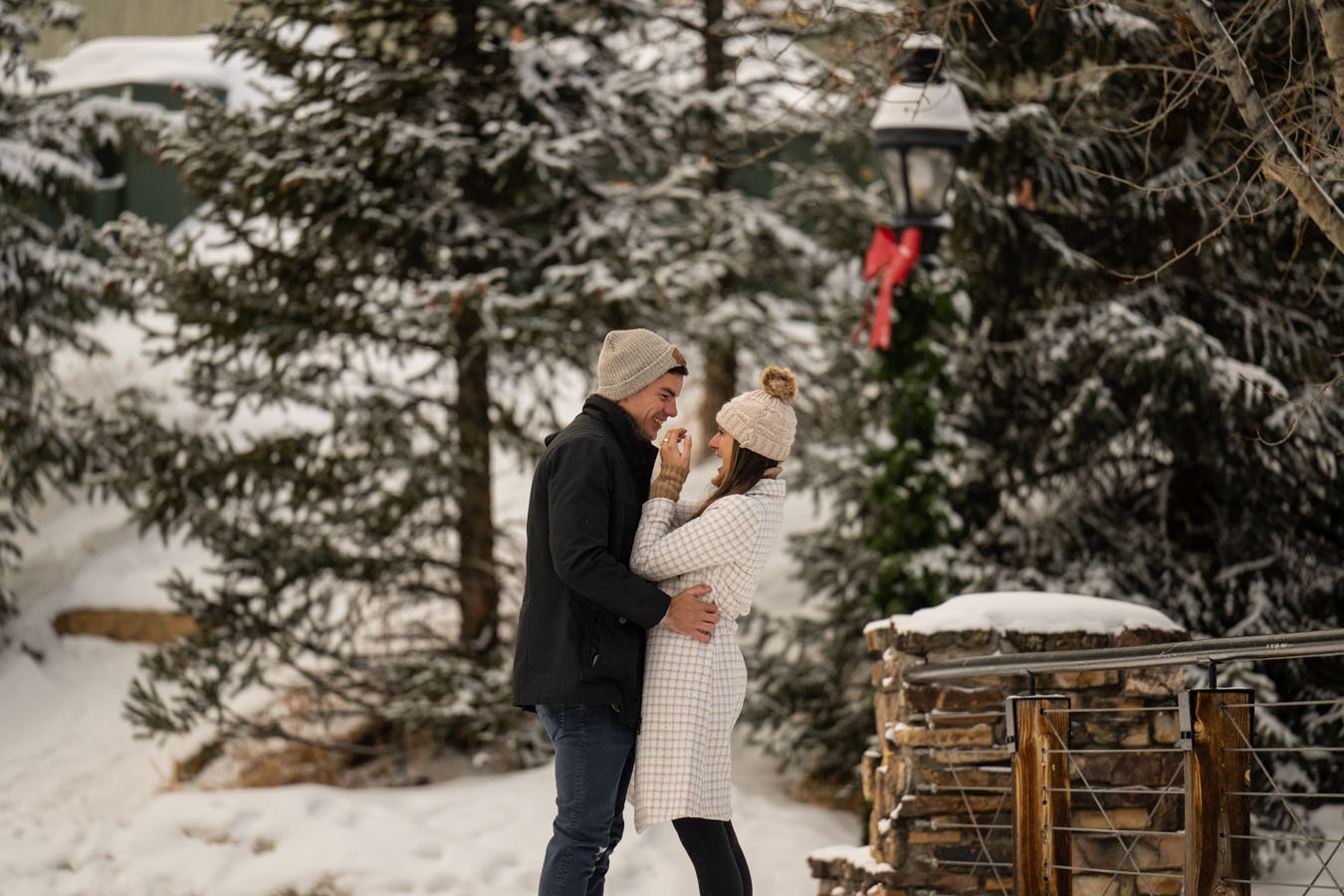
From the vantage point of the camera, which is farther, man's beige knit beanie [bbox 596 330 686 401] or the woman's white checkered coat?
man's beige knit beanie [bbox 596 330 686 401]

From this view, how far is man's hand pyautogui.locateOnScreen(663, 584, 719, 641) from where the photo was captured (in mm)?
3898

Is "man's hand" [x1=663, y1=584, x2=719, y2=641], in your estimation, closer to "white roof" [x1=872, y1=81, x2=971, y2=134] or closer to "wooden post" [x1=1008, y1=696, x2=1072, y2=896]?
"wooden post" [x1=1008, y1=696, x2=1072, y2=896]

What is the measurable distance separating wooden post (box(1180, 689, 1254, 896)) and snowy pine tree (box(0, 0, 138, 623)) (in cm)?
1018

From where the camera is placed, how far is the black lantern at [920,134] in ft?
21.5

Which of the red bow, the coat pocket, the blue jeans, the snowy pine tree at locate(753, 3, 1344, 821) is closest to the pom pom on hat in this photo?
the coat pocket

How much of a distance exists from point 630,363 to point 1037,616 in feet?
6.66

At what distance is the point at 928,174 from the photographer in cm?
668

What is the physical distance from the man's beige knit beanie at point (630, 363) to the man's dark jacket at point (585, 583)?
5 cm

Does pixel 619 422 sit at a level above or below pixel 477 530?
above

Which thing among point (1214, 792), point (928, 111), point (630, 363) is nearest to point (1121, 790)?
point (1214, 792)

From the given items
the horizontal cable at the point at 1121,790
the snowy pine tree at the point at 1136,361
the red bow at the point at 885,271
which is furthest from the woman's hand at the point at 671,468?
the snowy pine tree at the point at 1136,361

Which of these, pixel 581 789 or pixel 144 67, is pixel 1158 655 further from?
pixel 144 67

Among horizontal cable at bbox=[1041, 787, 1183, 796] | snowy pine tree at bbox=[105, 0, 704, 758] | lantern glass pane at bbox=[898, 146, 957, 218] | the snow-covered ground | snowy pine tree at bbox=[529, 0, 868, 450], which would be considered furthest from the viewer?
snowy pine tree at bbox=[529, 0, 868, 450]

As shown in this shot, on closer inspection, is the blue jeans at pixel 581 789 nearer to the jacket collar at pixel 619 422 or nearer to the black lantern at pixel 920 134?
the jacket collar at pixel 619 422
